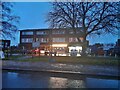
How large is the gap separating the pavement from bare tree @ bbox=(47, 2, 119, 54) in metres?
5.85

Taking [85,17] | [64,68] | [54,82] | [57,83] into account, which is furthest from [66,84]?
[85,17]

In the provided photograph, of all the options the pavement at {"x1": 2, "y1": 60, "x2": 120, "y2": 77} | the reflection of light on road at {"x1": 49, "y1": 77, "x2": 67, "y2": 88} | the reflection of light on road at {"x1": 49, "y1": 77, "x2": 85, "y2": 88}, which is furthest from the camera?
the pavement at {"x1": 2, "y1": 60, "x2": 120, "y2": 77}

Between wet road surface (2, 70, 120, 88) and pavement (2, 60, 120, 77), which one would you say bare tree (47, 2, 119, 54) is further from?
wet road surface (2, 70, 120, 88)

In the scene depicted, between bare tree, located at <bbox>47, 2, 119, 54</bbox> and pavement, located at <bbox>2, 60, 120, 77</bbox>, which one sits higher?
bare tree, located at <bbox>47, 2, 119, 54</bbox>

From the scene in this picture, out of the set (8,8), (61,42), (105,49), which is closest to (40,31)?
(61,42)

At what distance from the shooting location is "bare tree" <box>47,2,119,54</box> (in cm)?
2388

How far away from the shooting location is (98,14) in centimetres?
2431

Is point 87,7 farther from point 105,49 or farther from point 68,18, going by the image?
point 105,49

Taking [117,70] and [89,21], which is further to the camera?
[89,21]

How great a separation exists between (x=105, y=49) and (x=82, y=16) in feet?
59.5

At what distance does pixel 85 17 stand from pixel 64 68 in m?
7.81

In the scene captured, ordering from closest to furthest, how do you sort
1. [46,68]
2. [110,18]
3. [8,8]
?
1. [46,68]
2. [110,18]
3. [8,8]

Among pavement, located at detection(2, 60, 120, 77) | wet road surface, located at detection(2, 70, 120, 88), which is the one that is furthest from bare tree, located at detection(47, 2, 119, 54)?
wet road surface, located at detection(2, 70, 120, 88)

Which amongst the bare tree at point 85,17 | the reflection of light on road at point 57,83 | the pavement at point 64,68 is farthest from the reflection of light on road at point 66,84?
the bare tree at point 85,17
